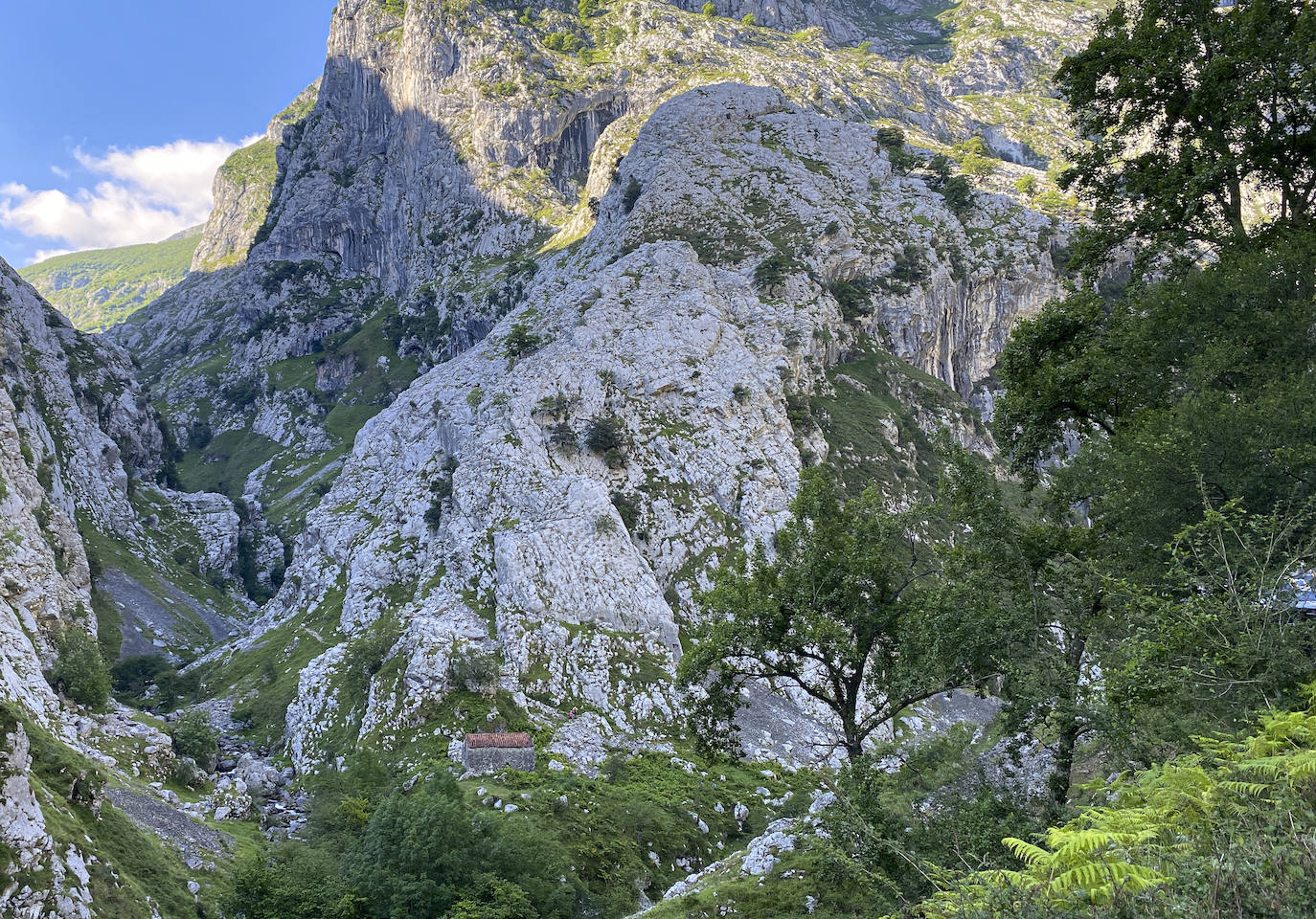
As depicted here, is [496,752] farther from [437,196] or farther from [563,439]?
[437,196]

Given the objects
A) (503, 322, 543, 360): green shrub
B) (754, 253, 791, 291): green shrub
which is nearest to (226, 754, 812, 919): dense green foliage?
(503, 322, 543, 360): green shrub

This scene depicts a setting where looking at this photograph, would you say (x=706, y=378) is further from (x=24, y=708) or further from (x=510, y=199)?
(x=510, y=199)

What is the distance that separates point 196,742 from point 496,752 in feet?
74.1

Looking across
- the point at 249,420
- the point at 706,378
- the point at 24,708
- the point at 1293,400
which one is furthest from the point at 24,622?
the point at 249,420

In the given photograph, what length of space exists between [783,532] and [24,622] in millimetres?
63744

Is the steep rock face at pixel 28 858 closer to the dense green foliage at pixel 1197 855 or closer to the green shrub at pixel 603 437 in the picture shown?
the dense green foliage at pixel 1197 855

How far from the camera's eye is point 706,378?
81000 mm

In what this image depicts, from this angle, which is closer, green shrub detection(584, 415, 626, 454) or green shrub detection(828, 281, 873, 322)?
green shrub detection(584, 415, 626, 454)

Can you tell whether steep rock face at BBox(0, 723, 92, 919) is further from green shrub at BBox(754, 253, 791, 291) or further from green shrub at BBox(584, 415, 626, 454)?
green shrub at BBox(754, 253, 791, 291)

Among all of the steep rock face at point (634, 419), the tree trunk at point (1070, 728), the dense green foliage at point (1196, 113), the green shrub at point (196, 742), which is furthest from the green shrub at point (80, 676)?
the dense green foliage at point (1196, 113)

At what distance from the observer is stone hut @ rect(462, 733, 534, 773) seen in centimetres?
Answer: 4262

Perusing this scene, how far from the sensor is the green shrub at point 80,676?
53531 millimetres

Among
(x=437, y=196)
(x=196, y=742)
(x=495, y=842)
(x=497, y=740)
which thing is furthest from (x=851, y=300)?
(x=437, y=196)

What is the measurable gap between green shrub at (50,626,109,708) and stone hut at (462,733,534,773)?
31536 mm
